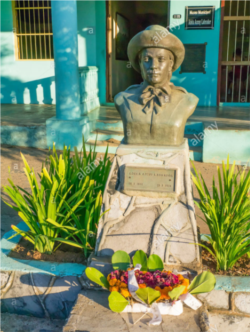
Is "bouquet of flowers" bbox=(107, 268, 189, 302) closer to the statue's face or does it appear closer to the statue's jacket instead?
the statue's jacket

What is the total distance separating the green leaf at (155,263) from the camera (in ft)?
8.34

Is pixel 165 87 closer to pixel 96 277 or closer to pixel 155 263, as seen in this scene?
pixel 155 263

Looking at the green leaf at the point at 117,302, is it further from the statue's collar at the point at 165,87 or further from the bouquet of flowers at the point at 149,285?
the statue's collar at the point at 165,87

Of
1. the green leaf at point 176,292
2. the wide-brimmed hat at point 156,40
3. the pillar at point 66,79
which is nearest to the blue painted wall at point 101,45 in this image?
the pillar at point 66,79

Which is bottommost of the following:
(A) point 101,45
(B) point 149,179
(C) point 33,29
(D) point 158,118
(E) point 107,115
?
(E) point 107,115

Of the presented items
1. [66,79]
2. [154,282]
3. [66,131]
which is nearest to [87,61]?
[66,79]

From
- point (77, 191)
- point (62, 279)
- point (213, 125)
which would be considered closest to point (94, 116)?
point (213, 125)

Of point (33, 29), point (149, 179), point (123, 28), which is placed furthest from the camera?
point (123, 28)

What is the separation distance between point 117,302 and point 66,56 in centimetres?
464

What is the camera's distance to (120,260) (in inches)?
103

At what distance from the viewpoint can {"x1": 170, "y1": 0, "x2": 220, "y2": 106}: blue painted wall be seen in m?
8.03

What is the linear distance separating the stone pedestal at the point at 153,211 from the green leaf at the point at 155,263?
6.5 inches

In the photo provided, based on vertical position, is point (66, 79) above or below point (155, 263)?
above

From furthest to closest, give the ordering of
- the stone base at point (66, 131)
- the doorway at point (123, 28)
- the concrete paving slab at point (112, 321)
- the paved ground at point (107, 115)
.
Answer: the doorway at point (123, 28), the paved ground at point (107, 115), the stone base at point (66, 131), the concrete paving slab at point (112, 321)
